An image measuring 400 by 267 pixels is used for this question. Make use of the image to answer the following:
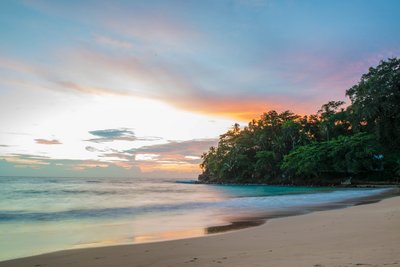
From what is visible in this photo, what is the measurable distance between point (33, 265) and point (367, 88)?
120 ft

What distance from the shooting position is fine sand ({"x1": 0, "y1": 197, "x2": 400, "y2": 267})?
520 cm

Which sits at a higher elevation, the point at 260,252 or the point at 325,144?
the point at 325,144

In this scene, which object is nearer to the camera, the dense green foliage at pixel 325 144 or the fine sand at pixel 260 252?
the fine sand at pixel 260 252

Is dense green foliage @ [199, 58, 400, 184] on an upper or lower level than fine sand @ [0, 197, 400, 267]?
upper

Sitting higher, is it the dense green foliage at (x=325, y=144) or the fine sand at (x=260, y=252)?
the dense green foliage at (x=325, y=144)

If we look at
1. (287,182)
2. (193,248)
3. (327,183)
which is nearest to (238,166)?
(287,182)

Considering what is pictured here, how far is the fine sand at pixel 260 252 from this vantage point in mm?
5201

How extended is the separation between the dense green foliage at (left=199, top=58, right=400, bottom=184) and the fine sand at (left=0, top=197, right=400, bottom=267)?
2834 cm

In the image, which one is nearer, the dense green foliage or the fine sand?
the fine sand

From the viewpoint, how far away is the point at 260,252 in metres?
6.21

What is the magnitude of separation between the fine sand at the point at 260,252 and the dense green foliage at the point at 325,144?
93.0 ft

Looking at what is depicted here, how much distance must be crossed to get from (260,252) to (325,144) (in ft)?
197

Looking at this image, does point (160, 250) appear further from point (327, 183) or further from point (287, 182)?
point (287, 182)

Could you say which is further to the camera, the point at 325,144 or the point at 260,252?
the point at 325,144
